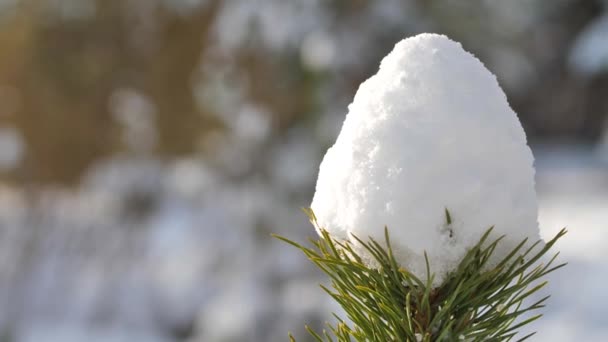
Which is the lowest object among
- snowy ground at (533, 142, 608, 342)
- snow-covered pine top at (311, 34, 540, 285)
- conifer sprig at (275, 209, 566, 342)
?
conifer sprig at (275, 209, 566, 342)

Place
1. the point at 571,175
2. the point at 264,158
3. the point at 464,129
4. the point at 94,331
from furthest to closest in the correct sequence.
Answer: the point at 571,175 → the point at 94,331 → the point at 264,158 → the point at 464,129

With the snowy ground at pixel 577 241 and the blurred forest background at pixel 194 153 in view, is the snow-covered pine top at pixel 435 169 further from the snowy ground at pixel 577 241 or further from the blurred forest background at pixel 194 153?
the snowy ground at pixel 577 241

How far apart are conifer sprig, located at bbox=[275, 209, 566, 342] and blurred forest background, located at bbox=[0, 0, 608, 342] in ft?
13.4

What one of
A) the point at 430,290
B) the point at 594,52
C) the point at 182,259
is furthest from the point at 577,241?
the point at 430,290

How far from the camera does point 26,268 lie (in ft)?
27.7

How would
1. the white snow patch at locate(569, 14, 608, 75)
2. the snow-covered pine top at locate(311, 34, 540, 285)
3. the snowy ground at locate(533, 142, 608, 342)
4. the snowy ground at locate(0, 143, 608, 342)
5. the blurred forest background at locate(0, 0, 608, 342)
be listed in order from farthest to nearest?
1. the snowy ground at locate(533, 142, 608, 342)
2. the white snow patch at locate(569, 14, 608, 75)
3. the snowy ground at locate(0, 143, 608, 342)
4. the blurred forest background at locate(0, 0, 608, 342)
5. the snow-covered pine top at locate(311, 34, 540, 285)

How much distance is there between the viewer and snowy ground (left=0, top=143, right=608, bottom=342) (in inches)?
213

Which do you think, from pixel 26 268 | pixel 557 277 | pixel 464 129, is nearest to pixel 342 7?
pixel 557 277

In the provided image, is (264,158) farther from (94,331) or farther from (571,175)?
(571,175)

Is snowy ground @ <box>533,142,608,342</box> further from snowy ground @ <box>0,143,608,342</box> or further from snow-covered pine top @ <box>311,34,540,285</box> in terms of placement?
snow-covered pine top @ <box>311,34,540,285</box>

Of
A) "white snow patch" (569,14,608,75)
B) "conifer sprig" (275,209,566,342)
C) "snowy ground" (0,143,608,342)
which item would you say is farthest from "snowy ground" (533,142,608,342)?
"conifer sprig" (275,209,566,342)

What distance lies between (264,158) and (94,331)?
3863 millimetres

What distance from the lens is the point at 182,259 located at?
334 inches

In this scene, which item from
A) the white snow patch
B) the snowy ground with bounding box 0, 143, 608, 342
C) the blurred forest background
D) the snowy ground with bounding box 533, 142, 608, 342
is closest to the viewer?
the blurred forest background
